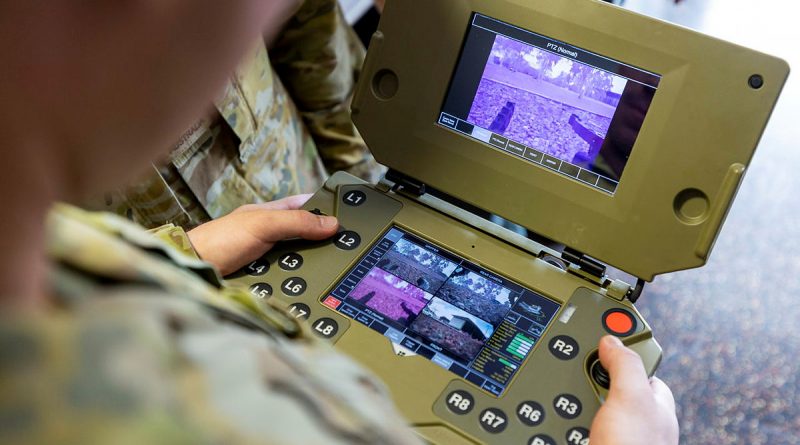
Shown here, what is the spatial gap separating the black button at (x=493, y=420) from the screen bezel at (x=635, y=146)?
0.24 metres

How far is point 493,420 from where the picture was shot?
0.80 m

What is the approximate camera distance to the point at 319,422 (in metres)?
0.39

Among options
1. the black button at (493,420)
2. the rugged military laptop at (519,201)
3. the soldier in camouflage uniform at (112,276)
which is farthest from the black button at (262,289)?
the soldier in camouflage uniform at (112,276)

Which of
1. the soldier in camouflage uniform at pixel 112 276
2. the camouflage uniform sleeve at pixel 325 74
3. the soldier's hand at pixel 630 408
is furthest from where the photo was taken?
the camouflage uniform sleeve at pixel 325 74

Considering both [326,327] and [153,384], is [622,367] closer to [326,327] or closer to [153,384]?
[326,327]

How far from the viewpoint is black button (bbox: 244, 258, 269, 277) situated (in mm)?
936

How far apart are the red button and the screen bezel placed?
0.05 meters

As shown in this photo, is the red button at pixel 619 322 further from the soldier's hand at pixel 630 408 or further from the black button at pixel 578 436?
the black button at pixel 578 436

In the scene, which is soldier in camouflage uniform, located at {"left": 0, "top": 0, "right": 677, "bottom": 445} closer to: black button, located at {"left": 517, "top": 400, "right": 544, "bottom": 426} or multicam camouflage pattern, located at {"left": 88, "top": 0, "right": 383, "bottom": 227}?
black button, located at {"left": 517, "top": 400, "right": 544, "bottom": 426}

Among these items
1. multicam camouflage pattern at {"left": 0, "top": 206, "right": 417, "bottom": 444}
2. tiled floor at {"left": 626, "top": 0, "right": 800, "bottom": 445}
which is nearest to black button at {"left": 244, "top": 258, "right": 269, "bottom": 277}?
multicam camouflage pattern at {"left": 0, "top": 206, "right": 417, "bottom": 444}

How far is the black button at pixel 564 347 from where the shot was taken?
86 cm

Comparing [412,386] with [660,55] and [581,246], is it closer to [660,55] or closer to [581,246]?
[581,246]

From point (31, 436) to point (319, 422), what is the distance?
0.13 meters

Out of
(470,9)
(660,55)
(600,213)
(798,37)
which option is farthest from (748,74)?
(798,37)
